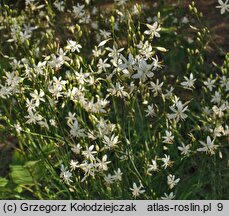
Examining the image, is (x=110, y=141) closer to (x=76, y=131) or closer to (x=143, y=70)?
(x=76, y=131)

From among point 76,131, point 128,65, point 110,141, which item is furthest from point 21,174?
point 128,65

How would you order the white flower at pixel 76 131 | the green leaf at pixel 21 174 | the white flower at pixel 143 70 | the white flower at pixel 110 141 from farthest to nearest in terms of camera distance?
the green leaf at pixel 21 174
the white flower at pixel 76 131
the white flower at pixel 110 141
the white flower at pixel 143 70

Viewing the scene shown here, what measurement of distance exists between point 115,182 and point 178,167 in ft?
1.65

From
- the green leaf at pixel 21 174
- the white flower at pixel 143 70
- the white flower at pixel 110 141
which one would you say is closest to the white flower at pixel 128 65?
the white flower at pixel 143 70

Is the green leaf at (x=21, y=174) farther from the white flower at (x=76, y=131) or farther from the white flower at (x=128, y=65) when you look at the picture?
the white flower at (x=128, y=65)

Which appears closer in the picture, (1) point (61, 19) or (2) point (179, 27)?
(2) point (179, 27)

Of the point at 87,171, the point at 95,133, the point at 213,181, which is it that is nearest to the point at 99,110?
the point at 95,133

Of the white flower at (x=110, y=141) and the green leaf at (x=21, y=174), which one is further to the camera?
the green leaf at (x=21, y=174)

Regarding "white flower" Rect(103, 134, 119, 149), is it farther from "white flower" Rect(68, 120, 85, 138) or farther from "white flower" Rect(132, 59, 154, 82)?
"white flower" Rect(132, 59, 154, 82)

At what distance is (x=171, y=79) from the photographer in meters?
5.19

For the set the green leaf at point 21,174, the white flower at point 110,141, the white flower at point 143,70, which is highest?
the white flower at point 143,70

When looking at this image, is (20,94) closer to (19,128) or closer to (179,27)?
(19,128)

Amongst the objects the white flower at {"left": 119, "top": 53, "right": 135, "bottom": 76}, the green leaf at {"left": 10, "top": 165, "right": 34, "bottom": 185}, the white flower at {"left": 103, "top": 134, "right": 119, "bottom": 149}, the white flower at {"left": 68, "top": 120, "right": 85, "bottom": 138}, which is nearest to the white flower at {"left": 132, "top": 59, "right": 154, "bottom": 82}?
the white flower at {"left": 119, "top": 53, "right": 135, "bottom": 76}

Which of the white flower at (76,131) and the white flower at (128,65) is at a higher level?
the white flower at (128,65)
